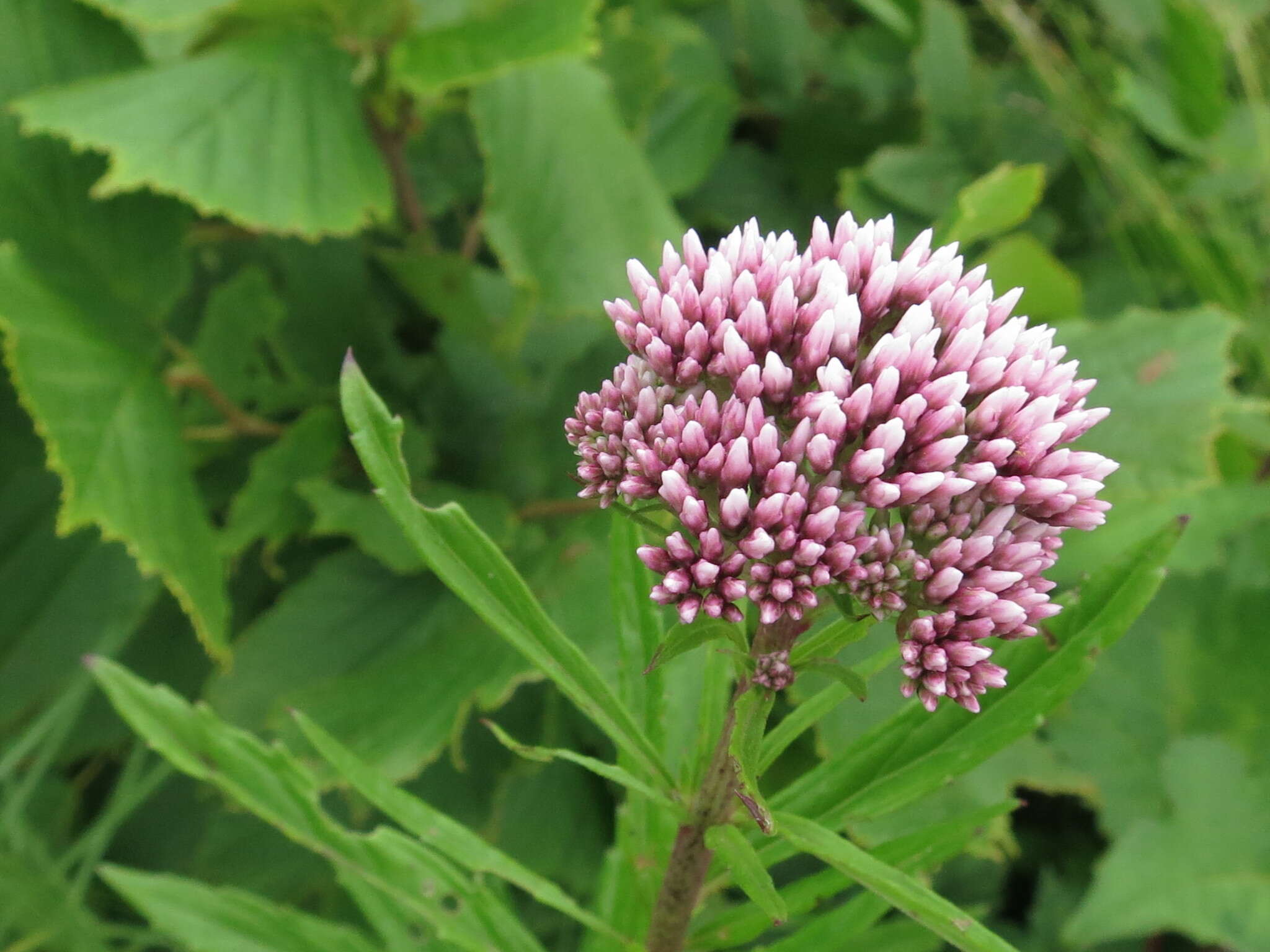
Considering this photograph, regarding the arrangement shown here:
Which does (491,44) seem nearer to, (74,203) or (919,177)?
(74,203)

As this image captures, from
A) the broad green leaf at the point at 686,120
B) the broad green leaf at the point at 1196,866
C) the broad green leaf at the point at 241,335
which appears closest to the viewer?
the broad green leaf at the point at 1196,866

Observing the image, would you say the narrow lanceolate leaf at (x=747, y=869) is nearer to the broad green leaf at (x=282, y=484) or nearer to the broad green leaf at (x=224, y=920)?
the broad green leaf at (x=224, y=920)

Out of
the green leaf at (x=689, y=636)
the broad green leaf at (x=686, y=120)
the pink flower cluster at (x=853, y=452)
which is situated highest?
the broad green leaf at (x=686, y=120)

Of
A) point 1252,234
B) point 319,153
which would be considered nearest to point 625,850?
point 319,153

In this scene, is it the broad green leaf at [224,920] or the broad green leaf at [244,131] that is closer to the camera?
the broad green leaf at [224,920]

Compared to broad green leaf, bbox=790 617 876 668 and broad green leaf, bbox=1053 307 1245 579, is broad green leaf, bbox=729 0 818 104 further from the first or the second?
broad green leaf, bbox=790 617 876 668

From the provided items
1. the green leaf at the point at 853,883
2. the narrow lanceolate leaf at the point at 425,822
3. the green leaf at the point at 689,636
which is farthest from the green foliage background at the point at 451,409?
the green leaf at the point at 689,636

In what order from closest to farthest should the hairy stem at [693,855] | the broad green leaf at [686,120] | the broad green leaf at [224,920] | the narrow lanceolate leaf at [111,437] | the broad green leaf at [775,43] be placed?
the hairy stem at [693,855] → the broad green leaf at [224,920] → the narrow lanceolate leaf at [111,437] → the broad green leaf at [686,120] → the broad green leaf at [775,43]

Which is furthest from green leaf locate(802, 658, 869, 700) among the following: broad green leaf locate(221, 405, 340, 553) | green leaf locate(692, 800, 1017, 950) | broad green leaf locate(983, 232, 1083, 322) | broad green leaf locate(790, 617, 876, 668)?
broad green leaf locate(983, 232, 1083, 322)
